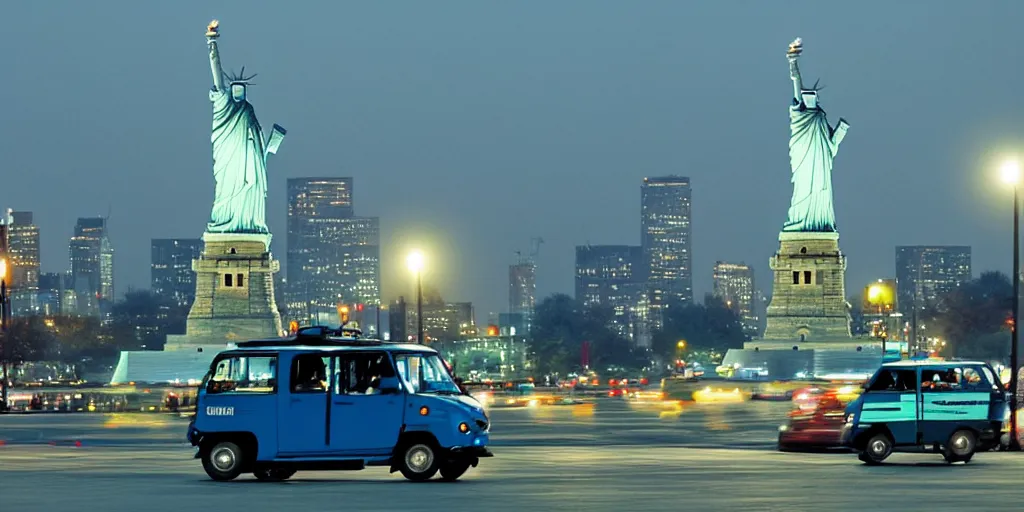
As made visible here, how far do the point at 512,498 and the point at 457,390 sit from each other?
183 inches

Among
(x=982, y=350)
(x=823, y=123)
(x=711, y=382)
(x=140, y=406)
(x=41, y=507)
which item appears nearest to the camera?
(x=41, y=507)

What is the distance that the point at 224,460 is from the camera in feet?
106

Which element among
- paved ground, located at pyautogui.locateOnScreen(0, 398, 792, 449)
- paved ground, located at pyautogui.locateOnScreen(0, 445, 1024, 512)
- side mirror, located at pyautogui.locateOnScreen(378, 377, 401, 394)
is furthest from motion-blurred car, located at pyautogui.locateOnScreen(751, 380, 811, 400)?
side mirror, located at pyautogui.locateOnScreen(378, 377, 401, 394)

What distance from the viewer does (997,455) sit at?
129ft

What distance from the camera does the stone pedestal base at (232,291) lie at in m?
142

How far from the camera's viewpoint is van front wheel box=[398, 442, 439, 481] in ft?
105

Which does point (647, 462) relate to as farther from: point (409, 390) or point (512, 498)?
point (512, 498)

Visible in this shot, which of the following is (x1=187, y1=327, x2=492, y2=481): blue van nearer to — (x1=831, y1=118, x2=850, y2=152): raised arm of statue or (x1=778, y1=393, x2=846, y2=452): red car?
(x1=778, y1=393, x2=846, y2=452): red car

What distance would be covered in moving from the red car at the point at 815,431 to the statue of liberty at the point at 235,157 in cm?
9659

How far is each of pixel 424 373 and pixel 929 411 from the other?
9200 millimetres

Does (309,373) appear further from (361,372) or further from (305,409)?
(361,372)

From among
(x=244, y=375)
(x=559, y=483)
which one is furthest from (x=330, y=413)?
(x=559, y=483)

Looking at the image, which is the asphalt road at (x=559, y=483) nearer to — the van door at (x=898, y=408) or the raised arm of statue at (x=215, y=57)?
the van door at (x=898, y=408)

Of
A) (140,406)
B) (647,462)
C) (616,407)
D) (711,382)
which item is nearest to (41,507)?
(647,462)
